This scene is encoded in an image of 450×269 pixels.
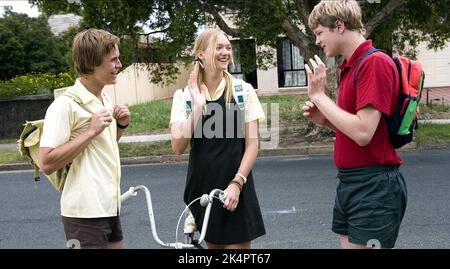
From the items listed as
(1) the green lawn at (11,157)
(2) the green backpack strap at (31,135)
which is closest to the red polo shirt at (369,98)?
(2) the green backpack strap at (31,135)

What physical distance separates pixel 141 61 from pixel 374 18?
5.77 metres

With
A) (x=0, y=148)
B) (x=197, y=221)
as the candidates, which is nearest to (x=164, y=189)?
(x=197, y=221)

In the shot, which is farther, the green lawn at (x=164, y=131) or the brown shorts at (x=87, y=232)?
the green lawn at (x=164, y=131)

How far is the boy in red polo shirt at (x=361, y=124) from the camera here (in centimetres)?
248

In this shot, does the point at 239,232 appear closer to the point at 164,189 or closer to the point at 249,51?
the point at 164,189

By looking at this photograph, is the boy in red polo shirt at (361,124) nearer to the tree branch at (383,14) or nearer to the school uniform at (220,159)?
the school uniform at (220,159)

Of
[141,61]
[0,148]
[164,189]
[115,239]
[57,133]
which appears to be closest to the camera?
[57,133]

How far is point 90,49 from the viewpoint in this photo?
2842mm

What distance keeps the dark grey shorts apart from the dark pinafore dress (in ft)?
2.13

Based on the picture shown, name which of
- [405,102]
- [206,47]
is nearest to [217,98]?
[206,47]

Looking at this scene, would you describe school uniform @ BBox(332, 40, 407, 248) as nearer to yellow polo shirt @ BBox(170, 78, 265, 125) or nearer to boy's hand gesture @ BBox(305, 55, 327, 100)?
boy's hand gesture @ BBox(305, 55, 327, 100)

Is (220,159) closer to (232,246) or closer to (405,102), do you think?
(232,246)

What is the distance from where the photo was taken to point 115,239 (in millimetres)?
3047

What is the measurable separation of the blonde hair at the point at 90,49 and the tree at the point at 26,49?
2255 centimetres
